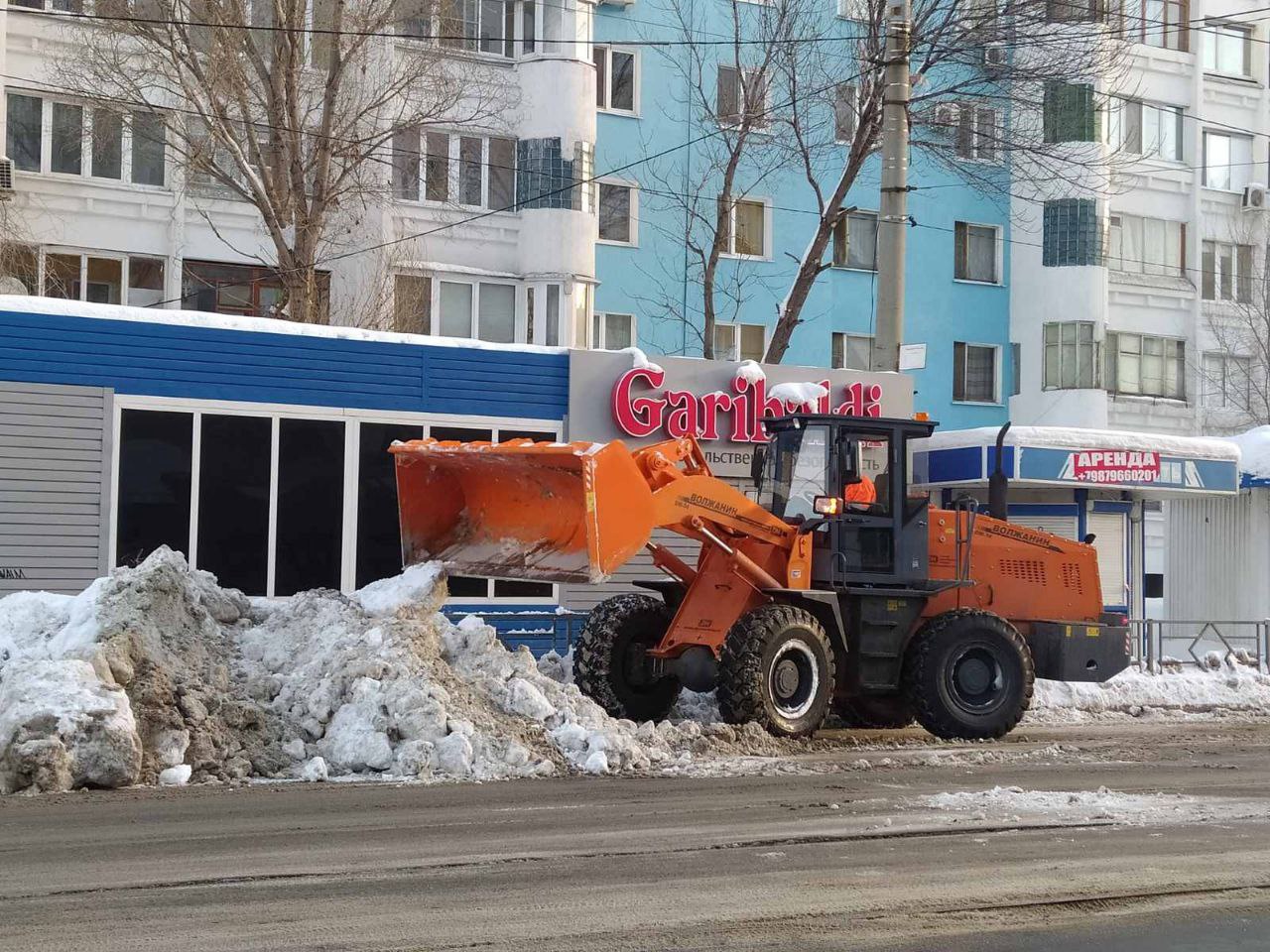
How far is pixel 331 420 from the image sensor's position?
2012 cm

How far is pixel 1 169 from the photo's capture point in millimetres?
28938

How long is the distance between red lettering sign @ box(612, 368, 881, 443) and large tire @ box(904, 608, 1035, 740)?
5.80 metres

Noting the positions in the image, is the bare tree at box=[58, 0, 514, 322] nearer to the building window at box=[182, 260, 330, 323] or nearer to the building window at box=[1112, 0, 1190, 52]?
the building window at box=[182, 260, 330, 323]

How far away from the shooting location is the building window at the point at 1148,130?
148ft

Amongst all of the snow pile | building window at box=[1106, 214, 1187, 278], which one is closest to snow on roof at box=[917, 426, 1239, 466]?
the snow pile

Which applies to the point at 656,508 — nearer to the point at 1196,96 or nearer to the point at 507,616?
the point at 507,616

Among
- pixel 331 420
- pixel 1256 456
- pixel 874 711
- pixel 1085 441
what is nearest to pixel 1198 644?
pixel 1085 441

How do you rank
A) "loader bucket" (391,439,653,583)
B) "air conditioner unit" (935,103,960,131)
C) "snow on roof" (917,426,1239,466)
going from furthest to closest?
"air conditioner unit" (935,103,960,131) < "snow on roof" (917,426,1239,466) < "loader bucket" (391,439,653,583)

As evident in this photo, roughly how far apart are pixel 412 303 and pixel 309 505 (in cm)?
1182

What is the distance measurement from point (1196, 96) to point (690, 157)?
16241 mm

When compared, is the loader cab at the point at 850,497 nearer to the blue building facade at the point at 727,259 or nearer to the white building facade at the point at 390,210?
the white building facade at the point at 390,210

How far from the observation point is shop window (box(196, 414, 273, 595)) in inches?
761

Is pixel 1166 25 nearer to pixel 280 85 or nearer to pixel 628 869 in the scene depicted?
pixel 280 85

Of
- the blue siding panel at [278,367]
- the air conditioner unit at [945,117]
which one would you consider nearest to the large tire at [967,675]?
the blue siding panel at [278,367]
